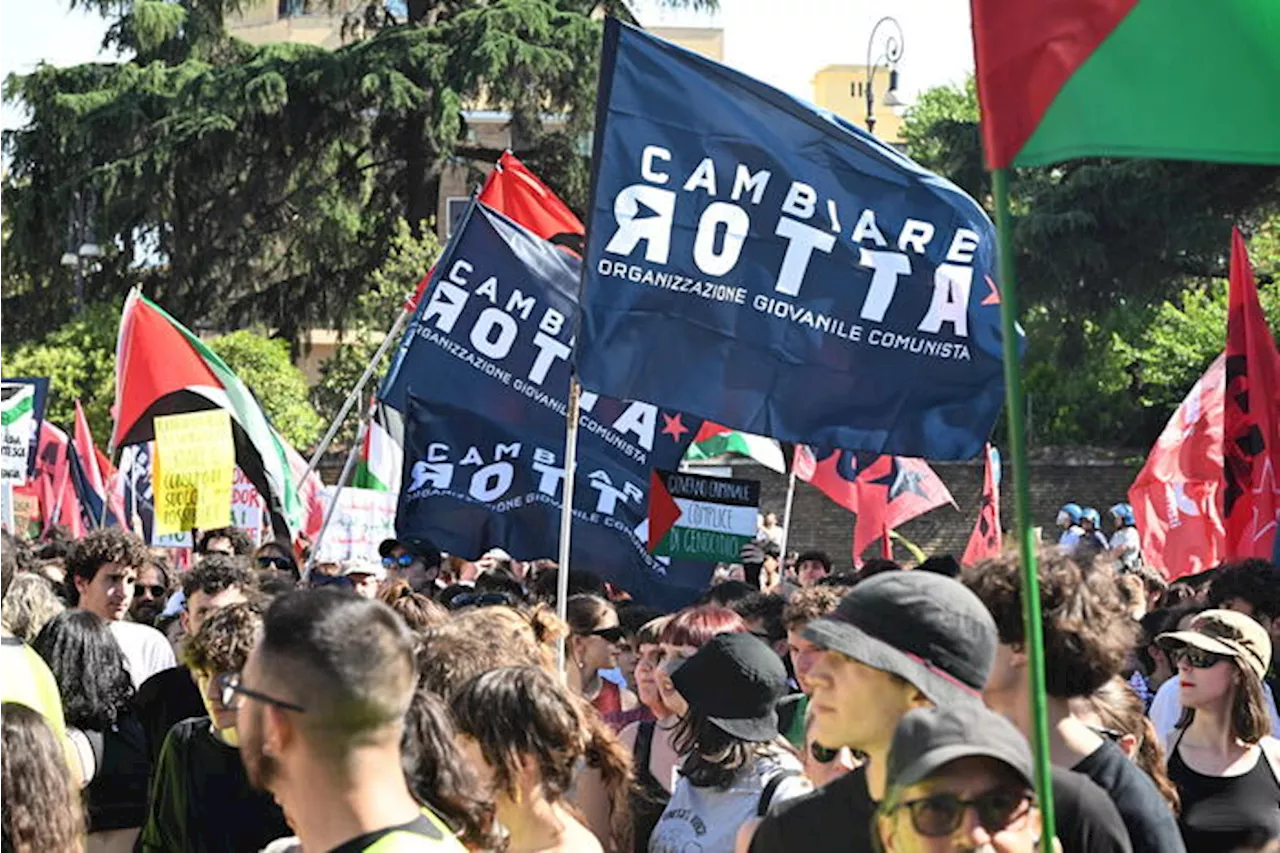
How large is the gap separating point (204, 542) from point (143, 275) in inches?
1063

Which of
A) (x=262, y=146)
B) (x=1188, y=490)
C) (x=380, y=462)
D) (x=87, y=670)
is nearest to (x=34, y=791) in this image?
(x=87, y=670)

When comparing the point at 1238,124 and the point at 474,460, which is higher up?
the point at 1238,124

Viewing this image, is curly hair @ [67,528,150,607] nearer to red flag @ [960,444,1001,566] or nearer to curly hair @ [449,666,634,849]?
curly hair @ [449,666,634,849]

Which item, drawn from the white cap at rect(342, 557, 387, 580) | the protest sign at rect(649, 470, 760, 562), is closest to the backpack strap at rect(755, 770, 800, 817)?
the protest sign at rect(649, 470, 760, 562)

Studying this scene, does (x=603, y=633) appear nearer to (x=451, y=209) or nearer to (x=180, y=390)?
(x=180, y=390)

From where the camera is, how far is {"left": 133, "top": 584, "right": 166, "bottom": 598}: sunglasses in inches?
467

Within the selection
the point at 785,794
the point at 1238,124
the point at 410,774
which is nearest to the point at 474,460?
the point at 785,794

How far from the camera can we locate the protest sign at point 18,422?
17.1m

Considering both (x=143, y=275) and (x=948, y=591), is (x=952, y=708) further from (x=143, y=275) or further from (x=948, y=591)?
(x=143, y=275)

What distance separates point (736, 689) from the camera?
18.7 feet

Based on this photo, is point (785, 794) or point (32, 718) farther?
point (785, 794)

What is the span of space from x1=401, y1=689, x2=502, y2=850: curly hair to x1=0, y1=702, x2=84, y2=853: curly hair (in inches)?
29.9

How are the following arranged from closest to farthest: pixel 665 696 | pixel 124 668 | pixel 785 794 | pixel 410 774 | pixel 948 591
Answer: pixel 948 591
pixel 410 774
pixel 785 794
pixel 665 696
pixel 124 668

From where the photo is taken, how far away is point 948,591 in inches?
155
